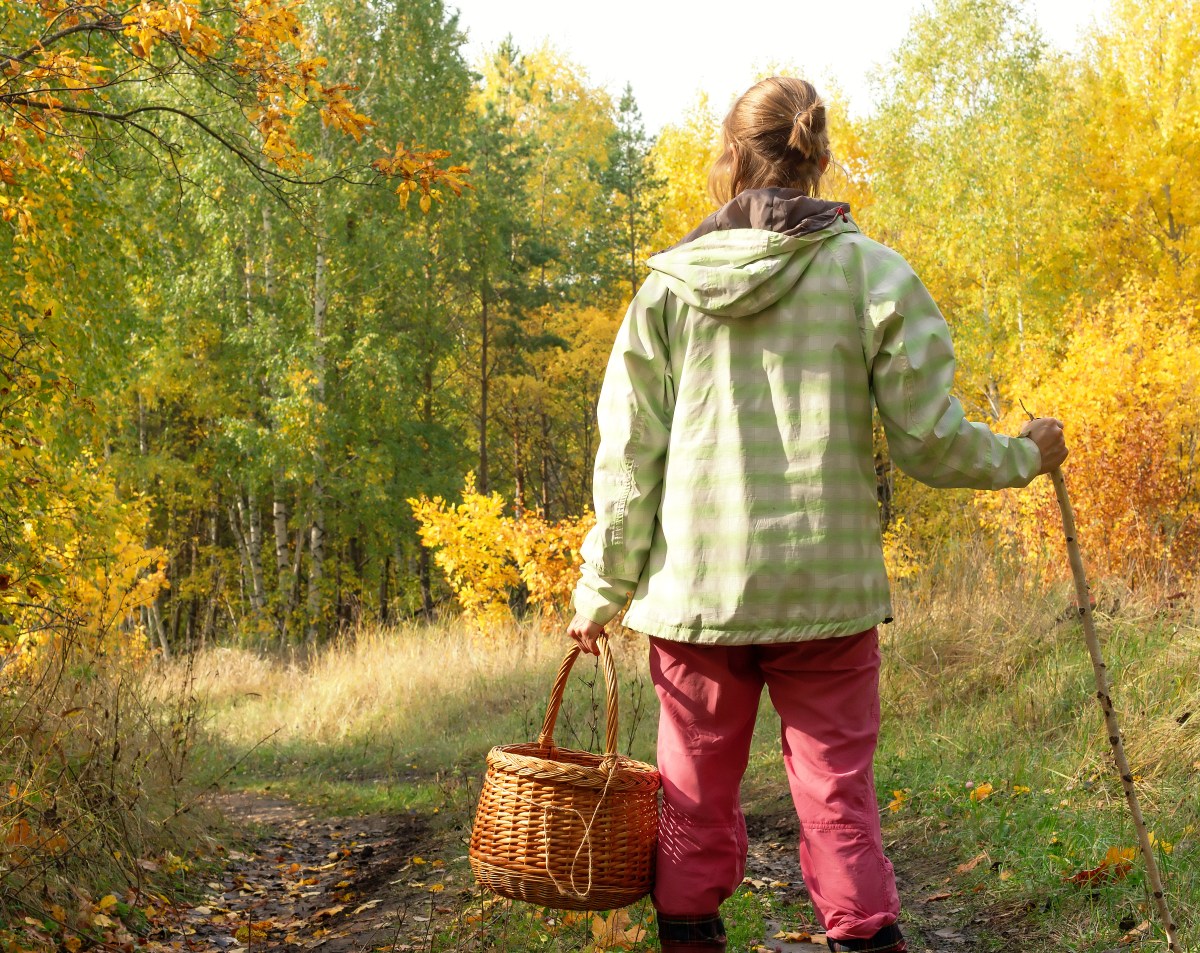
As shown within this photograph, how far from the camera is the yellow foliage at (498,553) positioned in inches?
472

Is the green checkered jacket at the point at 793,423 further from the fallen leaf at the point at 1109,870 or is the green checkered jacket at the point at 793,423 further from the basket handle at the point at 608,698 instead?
the fallen leaf at the point at 1109,870

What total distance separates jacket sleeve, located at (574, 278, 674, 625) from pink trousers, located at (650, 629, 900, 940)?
18 centimetres

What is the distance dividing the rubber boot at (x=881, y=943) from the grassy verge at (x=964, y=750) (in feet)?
4.14

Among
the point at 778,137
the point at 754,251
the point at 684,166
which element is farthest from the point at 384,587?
the point at 754,251

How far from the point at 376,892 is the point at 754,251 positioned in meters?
3.19

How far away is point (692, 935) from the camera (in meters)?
2.36

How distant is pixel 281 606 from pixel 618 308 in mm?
9338

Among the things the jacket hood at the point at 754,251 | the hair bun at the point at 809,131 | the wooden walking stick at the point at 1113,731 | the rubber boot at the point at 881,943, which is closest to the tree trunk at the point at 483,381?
the hair bun at the point at 809,131

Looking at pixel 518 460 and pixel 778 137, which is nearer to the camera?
pixel 778 137

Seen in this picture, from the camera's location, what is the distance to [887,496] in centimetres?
2425

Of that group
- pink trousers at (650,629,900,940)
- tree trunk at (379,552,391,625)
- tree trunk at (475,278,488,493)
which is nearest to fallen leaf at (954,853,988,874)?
pink trousers at (650,629,900,940)

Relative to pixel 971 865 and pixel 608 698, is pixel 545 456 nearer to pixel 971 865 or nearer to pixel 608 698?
pixel 971 865

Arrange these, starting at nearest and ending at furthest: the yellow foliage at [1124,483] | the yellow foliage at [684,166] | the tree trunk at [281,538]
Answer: the yellow foliage at [1124,483] → the tree trunk at [281,538] → the yellow foliage at [684,166]

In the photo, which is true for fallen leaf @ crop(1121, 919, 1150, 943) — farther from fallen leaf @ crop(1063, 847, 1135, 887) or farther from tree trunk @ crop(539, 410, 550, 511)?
tree trunk @ crop(539, 410, 550, 511)
